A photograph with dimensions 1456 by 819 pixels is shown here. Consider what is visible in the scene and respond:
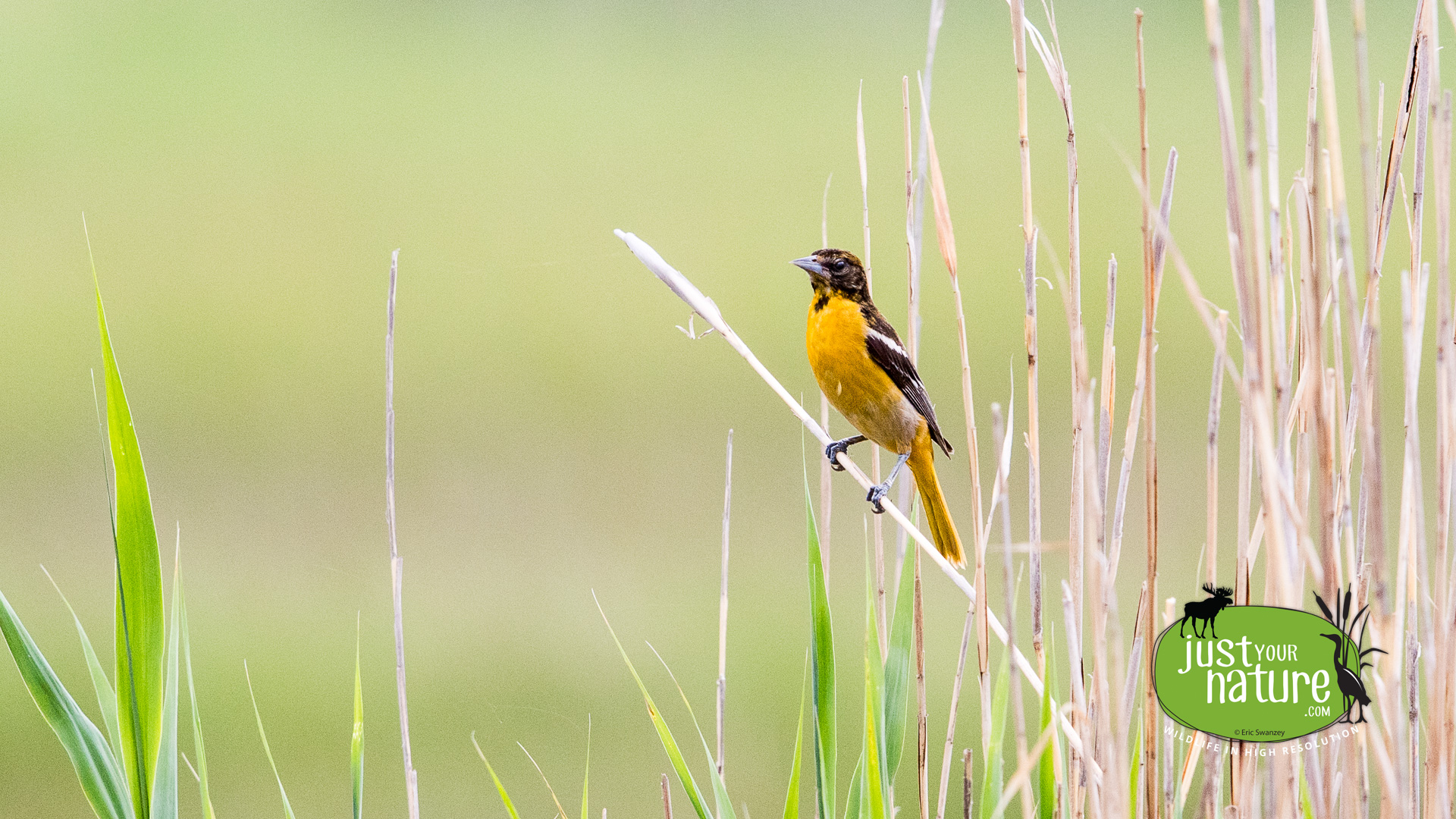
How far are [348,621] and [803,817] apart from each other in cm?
90

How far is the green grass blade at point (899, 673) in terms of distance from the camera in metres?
0.82

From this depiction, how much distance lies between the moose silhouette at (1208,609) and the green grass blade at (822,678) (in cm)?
26

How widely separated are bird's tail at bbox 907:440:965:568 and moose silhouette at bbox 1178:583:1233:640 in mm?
421

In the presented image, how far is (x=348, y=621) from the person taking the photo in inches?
70.6

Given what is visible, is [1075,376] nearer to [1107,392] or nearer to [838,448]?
[1107,392]

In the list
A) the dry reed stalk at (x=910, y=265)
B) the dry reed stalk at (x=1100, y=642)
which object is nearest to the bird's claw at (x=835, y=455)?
the dry reed stalk at (x=910, y=265)

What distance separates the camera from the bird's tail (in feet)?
3.66

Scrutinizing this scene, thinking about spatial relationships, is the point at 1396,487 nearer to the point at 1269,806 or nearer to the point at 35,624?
the point at 1269,806

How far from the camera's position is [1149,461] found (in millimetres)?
668

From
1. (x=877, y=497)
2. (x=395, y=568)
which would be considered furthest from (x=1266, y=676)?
(x=395, y=568)

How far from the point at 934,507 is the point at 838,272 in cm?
31

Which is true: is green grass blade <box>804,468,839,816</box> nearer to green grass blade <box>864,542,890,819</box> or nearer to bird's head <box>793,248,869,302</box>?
green grass blade <box>864,542,890,819</box>

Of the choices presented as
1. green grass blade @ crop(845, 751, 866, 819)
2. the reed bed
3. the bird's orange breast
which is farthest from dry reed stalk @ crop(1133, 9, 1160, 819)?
the bird's orange breast

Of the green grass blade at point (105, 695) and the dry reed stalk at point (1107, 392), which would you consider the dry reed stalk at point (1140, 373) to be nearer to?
the dry reed stalk at point (1107, 392)
